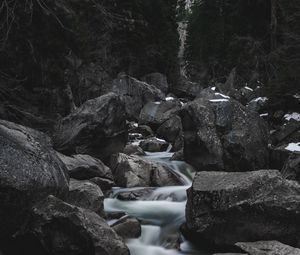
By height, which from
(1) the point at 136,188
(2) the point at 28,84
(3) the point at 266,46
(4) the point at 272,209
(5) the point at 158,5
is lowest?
(1) the point at 136,188

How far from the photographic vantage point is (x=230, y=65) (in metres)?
40.4

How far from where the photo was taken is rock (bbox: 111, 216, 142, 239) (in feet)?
27.7

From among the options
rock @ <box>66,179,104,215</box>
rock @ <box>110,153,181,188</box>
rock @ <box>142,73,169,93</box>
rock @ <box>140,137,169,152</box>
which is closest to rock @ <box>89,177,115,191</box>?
rock @ <box>110,153,181,188</box>

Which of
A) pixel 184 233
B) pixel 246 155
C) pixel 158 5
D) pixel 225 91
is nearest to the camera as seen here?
pixel 184 233

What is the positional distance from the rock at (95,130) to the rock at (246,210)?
606 cm

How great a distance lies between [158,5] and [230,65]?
9.16 meters

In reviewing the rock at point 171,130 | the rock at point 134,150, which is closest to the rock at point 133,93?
the rock at point 171,130

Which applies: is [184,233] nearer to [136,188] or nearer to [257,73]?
[136,188]

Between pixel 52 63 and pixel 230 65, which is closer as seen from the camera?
pixel 52 63

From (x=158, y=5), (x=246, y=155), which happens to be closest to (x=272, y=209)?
(x=246, y=155)

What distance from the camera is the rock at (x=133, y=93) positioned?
29703 millimetres

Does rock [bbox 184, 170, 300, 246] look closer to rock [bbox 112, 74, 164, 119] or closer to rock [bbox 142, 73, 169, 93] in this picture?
rock [bbox 112, 74, 164, 119]

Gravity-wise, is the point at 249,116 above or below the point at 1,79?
below

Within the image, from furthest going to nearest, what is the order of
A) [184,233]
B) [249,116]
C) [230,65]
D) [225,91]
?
[230,65] < [225,91] < [249,116] < [184,233]
